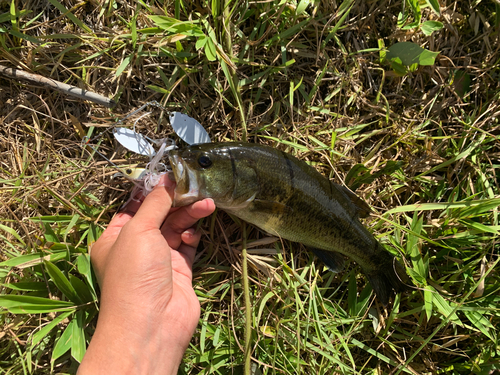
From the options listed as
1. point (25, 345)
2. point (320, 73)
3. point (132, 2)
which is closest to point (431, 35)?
point (320, 73)

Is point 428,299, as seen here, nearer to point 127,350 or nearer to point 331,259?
point 331,259

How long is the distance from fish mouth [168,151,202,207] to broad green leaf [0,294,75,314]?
1.34 metres

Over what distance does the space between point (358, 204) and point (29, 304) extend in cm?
302

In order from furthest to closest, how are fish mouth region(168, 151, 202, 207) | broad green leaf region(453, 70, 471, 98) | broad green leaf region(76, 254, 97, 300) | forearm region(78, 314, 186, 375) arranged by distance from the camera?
1. broad green leaf region(453, 70, 471, 98)
2. broad green leaf region(76, 254, 97, 300)
3. fish mouth region(168, 151, 202, 207)
4. forearm region(78, 314, 186, 375)

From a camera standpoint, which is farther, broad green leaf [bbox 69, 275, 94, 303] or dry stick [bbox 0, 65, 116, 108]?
dry stick [bbox 0, 65, 116, 108]

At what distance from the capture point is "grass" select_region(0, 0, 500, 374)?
115 inches

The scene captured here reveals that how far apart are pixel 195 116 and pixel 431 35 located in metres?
2.67

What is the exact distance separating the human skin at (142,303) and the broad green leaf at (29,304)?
17.0 inches

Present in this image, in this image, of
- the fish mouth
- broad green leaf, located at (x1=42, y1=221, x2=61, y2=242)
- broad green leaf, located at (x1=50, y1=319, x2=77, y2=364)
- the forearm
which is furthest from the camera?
broad green leaf, located at (x1=42, y1=221, x2=61, y2=242)

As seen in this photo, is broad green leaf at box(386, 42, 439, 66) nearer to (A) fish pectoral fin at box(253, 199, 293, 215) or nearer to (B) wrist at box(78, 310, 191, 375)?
(A) fish pectoral fin at box(253, 199, 293, 215)

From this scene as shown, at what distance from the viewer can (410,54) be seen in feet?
10.4

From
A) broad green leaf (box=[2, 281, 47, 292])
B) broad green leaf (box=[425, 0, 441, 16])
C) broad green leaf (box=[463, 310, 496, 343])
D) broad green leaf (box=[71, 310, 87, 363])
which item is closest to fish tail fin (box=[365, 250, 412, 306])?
broad green leaf (box=[463, 310, 496, 343])

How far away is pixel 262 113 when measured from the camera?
3.15 metres

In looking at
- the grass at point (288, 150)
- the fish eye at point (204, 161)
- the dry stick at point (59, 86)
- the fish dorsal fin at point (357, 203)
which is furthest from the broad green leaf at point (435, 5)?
the dry stick at point (59, 86)
